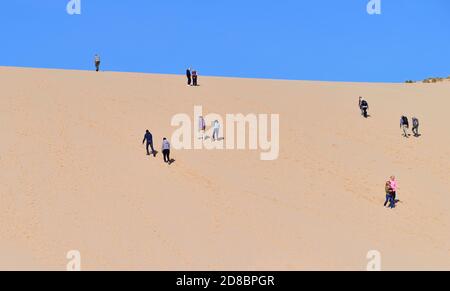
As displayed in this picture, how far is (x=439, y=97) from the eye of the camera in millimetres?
40500

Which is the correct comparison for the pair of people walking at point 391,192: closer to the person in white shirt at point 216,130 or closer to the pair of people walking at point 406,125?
the person in white shirt at point 216,130

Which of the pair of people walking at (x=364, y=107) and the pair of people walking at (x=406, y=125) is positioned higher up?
the pair of people walking at (x=364, y=107)

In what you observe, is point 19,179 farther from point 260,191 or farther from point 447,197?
point 447,197

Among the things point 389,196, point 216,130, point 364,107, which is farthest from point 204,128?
point 364,107

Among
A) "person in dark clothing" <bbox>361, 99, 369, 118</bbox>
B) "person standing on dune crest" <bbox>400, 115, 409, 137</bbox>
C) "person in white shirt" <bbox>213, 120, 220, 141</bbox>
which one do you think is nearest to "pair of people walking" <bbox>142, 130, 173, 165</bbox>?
"person in white shirt" <bbox>213, 120, 220, 141</bbox>

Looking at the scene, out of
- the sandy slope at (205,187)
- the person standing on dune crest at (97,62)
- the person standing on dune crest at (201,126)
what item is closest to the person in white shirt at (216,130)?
the person standing on dune crest at (201,126)

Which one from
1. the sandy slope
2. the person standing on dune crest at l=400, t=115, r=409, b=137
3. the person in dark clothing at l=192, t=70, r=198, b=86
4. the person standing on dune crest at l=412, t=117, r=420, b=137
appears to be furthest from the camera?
the person in dark clothing at l=192, t=70, r=198, b=86

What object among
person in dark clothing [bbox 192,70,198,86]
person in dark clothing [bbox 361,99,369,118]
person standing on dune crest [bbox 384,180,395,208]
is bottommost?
person standing on dune crest [bbox 384,180,395,208]

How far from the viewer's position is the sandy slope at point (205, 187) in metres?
18.4

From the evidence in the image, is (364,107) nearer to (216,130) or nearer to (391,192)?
(216,130)

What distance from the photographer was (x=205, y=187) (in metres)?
23.2

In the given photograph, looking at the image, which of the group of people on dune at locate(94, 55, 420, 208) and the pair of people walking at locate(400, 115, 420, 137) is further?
the pair of people walking at locate(400, 115, 420, 137)

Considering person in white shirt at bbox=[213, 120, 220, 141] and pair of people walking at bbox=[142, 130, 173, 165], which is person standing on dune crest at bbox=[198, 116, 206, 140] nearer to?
person in white shirt at bbox=[213, 120, 220, 141]

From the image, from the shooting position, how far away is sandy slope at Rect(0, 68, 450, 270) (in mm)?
18406
